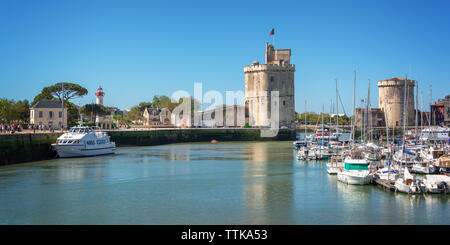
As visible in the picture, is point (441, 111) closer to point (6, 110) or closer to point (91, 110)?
point (91, 110)

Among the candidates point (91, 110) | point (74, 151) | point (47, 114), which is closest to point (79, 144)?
point (74, 151)

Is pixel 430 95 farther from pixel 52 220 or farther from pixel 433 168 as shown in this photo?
pixel 52 220

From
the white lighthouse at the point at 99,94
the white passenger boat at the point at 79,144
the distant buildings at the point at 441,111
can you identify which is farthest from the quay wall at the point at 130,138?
the white lighthouse at the point at 99,94

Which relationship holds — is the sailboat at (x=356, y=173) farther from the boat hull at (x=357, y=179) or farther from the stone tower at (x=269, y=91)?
the stone tower at (x=269, y=91)

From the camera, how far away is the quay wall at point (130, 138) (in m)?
30.6

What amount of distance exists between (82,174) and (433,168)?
18.8 metres

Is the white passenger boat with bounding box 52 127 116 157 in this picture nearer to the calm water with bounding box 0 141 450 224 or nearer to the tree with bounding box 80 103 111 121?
the calm water with bounding box 0 141 450 224

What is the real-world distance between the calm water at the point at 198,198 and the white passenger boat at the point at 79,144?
17.9 feet

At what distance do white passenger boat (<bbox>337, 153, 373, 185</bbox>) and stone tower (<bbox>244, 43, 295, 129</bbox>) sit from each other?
141ft

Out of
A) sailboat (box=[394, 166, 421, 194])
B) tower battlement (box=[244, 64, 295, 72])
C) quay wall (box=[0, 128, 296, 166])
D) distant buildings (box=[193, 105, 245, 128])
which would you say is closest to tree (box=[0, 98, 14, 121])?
quay wall (box=[0, 128, 296, 166])

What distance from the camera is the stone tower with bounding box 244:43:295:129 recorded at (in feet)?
217

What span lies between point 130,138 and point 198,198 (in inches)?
1239

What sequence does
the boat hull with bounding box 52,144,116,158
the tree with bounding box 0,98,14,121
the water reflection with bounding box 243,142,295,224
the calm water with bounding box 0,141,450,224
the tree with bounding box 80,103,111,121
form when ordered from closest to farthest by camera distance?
the calm water with bounding box 0,141,450,224, the water reflection with bounding box 243,142,295,224, the boat hull with bounding box 52,144,116,158, the tree with bounding box 0,98,14,121, the tree with bounding box 80,103,111,121
